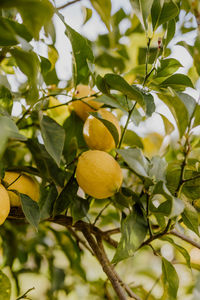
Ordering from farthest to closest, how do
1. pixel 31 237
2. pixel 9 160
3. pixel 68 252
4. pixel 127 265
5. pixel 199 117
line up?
pixel 127 265 < pixel 31 237 < pixel 68 252 < pixel 9 160 < pixel 199 117

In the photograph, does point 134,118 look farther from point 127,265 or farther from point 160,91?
point 127,265

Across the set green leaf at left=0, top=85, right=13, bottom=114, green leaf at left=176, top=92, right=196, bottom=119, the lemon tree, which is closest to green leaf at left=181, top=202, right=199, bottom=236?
the lemon tree

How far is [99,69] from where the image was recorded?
1.15 meters

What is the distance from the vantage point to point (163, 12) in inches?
23.3

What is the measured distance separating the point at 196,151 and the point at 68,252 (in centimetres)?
56

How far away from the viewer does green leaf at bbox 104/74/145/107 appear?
564 mm

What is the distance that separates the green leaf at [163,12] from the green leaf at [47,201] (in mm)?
367

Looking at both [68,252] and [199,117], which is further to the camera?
[68,252]

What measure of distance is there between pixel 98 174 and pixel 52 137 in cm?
10

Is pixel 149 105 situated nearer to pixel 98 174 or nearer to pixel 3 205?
pixel 98 174

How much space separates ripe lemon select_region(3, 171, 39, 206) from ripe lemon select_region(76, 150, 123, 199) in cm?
12

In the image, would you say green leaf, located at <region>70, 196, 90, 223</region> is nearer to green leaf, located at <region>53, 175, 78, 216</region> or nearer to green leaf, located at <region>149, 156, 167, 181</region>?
green leaf, located at <region>53, 175, 78, 216</region>

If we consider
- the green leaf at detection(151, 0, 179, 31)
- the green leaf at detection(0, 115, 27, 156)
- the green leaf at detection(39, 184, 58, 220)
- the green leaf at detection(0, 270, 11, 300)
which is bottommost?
the green leaf at detection(0, 270, 11, 300)

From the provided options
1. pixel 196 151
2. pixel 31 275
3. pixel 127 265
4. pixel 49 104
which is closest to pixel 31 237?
pixel 31 275
